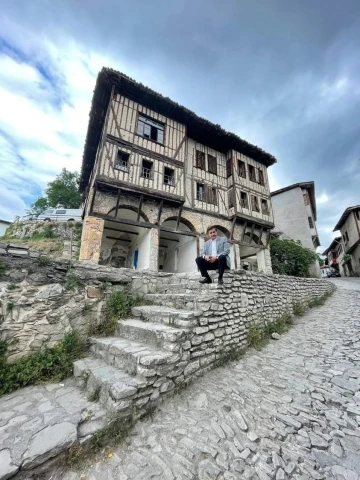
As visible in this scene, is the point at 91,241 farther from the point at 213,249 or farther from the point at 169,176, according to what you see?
the point at 213,249

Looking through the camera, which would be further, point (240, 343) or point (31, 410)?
point (240, 343)

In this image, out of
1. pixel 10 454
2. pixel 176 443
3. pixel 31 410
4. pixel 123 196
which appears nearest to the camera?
pixel 10 454

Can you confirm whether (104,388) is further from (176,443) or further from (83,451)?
(176,443)

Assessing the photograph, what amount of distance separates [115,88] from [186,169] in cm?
550

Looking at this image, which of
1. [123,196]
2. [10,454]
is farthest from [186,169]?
[10,454]

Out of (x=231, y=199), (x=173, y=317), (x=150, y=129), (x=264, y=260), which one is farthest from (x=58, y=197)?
(x=173, y=317)

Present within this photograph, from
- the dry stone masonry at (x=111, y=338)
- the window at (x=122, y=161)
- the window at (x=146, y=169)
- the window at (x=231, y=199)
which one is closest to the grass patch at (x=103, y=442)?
the dry stone masonry at (x=111, y=338)

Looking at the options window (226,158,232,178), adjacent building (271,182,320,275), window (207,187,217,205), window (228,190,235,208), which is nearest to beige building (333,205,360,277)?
adjacent building (271,182,320,275)

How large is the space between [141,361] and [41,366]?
1646 millimetres

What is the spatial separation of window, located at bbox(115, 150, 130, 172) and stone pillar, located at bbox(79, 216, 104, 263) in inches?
110

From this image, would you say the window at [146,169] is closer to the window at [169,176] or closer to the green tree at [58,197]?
the window at [169,176]

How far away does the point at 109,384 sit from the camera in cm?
232

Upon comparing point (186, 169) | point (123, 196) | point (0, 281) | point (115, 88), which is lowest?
point (0, 281)

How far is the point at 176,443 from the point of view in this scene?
6.66ft
